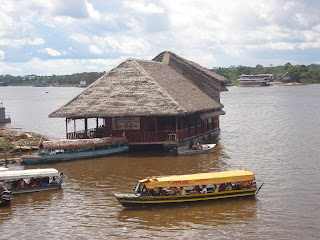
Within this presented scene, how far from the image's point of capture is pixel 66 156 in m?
28.8

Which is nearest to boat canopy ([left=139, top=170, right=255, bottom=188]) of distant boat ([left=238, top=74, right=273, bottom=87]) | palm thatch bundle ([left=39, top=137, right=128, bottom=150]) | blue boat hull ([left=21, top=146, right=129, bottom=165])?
palm thatch bundle ([left=39, top=137, right=128, bottom=150])

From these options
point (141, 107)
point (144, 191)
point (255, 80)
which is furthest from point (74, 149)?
point (255, 80)

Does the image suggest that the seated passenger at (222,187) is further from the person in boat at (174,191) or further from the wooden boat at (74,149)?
the wooden boat at (74,149)

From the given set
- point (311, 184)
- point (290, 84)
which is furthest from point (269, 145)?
point (290, 84)

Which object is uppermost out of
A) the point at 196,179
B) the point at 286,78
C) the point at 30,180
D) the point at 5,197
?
the point at 286,78

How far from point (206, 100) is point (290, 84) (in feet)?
508

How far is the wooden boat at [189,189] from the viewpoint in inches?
750

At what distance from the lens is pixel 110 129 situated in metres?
32.7

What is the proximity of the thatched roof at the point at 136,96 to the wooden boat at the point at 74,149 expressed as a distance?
2046 millimetres

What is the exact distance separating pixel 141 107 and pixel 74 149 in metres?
5.63

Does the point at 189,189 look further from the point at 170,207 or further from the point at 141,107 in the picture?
Answer: the point at 141,107

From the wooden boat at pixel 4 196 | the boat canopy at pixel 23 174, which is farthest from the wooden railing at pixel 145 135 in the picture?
the wooden boat at pixel 4 196

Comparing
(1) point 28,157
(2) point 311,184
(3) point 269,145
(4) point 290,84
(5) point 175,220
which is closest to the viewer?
(5) point 175,220

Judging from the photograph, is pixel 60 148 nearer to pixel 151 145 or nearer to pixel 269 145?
pixel 151 145
